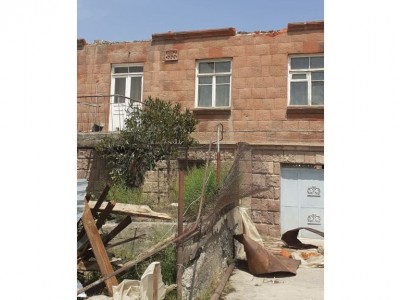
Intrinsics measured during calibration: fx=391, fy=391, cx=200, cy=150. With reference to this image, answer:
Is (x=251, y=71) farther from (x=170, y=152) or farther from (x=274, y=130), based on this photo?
(x=170, y=152)

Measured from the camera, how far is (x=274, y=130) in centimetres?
1088

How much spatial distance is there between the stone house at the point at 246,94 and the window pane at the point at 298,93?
0.03 m

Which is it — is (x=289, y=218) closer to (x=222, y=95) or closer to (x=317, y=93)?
(x=317, y=93)

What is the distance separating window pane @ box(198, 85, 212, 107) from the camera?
11.6m

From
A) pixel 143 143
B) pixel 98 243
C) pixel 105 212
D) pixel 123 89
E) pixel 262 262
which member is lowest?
pixel 262 262

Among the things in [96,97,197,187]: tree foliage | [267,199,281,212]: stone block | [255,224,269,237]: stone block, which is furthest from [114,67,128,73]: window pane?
[255,224,269,237]: stone block

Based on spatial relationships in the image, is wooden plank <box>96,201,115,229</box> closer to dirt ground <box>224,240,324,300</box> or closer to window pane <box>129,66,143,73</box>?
dirt ground <box>224,240,324,300</box>

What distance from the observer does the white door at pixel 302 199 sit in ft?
33.6

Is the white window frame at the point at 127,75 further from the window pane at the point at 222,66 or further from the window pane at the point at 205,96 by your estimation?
the window pane at the point at 222,66

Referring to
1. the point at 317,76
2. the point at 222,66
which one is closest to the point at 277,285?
the point at 317,76

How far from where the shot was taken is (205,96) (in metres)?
11.7

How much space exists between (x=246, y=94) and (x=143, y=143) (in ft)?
10.8

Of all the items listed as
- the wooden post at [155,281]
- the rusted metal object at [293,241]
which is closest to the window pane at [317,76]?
the rusted metal object at [293,241]
